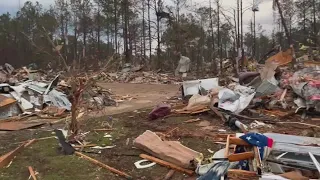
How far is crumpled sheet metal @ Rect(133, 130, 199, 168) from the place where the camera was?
5684 millimetres

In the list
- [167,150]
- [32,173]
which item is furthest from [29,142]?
[167,150]

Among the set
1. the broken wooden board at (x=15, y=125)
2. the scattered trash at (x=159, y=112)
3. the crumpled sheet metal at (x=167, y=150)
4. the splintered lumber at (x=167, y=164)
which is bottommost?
the splintered lumber at (x=167, y=164)

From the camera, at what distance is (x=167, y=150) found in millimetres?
6113

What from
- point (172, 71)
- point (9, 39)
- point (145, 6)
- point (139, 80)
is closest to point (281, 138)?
point (139, 80)

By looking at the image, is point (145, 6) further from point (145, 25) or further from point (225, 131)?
point (225, 131)

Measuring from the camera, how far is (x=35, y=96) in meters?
13.1

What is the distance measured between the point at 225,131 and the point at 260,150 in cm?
331

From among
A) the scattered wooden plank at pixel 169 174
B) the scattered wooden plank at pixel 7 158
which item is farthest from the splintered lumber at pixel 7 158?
the scattered wooden plank at pixel 169 174

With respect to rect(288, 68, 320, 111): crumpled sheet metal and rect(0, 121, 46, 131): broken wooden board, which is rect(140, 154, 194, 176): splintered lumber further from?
rect(288, 68, 320, 111): crumpled sheet metal

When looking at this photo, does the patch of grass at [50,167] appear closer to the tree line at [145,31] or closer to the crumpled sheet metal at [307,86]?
the crumpled sheet metal at [307,86]

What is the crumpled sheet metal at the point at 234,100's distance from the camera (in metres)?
9.41

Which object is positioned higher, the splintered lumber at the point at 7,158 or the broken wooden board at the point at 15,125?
the broken wooden board at the point at 15,125

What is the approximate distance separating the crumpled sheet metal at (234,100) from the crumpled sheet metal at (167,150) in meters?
3.19

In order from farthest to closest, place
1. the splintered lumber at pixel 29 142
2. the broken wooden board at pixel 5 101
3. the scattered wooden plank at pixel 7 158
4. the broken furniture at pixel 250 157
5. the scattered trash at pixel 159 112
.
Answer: the broken wooden board at pixel 5 101
the scattered trash at pixel 159 112
the splintered lumber at pixel 29 142
the scattered wooden plank at pixel 7 158
the broken furniture at pixel 250 157
